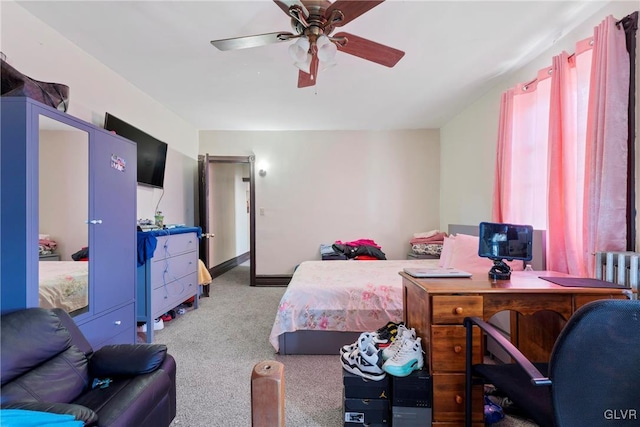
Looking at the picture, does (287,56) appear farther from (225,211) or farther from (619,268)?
(225,211)

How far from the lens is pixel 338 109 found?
12.6 ft

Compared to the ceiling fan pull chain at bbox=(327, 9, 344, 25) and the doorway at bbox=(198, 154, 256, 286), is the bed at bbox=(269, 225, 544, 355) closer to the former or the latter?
the ceiling fan pull chain at bbox=(327, 9, 344, 25)

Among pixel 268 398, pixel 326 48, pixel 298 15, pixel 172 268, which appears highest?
pixel 298 15

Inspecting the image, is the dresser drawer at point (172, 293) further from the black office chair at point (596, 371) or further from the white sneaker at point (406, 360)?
the black office chair at point (596, 371)

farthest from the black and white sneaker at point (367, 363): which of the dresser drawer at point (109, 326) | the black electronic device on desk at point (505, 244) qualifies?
the dresser drawer at point (109, 326)

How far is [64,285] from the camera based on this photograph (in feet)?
5.62

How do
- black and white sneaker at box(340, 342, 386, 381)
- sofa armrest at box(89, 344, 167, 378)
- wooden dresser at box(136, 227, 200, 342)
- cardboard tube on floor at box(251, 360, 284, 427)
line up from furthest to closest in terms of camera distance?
wooden dresser at box(136, 227, 200, 342), black and white sneaker at box(340, 342, 386, 381), sofa armrest at box(89, 344, 167, 378), cardboard tube on floor at box(251, 360, 284, 427)

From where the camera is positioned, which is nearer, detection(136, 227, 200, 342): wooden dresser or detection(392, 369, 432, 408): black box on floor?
detection(392, 369, 432, 408): black box on floor

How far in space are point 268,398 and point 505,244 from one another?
1.89m

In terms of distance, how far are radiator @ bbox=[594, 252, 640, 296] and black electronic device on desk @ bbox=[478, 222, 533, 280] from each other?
397 mm

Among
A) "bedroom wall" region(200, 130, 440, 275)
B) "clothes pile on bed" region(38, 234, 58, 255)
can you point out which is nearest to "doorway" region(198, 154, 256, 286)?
"bedroom wall" region(200, 130, 440, 275)

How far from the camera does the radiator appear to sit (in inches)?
59.5

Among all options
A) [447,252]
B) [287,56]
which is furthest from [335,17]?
[447,252]

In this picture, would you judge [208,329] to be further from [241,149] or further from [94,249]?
[241,149]
